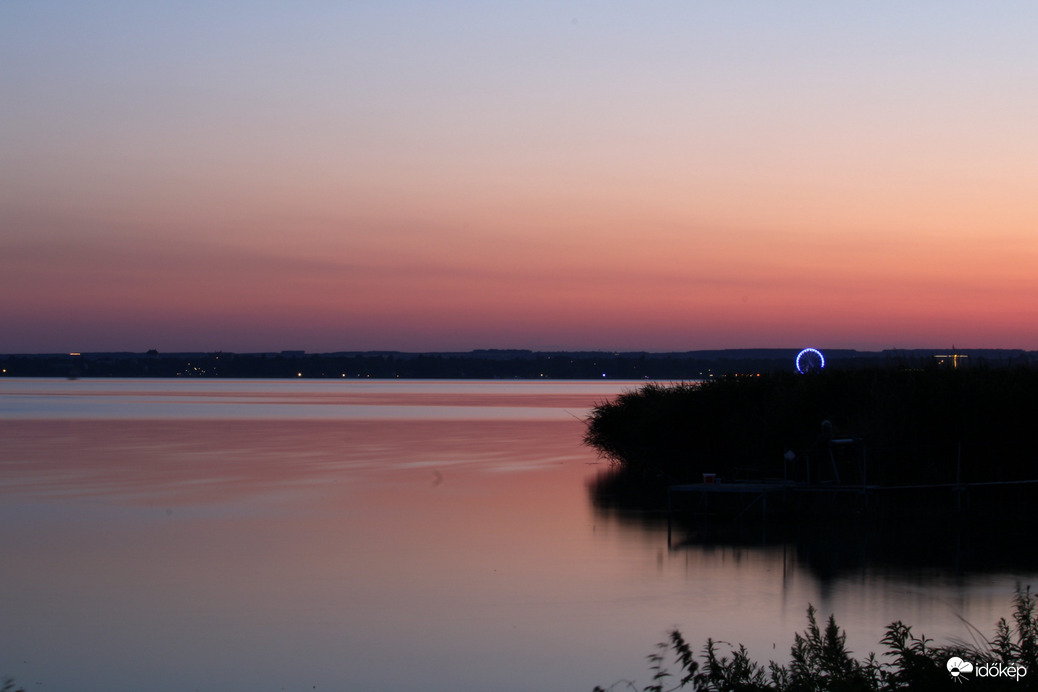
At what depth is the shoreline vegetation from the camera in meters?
26.0

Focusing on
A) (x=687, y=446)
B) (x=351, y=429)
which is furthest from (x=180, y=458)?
(x=351, y=429)

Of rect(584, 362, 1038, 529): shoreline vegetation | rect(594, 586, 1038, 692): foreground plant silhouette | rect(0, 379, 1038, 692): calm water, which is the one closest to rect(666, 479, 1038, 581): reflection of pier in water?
rect(584, 362, 1038, 529): shoreline vegetation

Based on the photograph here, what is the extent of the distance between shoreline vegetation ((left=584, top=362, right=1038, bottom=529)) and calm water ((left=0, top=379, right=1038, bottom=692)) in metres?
3.83

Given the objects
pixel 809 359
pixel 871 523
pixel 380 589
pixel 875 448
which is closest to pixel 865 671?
pixel 380 589

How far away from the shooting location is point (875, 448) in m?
27.3

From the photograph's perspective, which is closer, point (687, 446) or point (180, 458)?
point (687, 446)

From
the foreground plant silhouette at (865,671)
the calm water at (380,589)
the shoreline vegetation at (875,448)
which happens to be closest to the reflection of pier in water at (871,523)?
the shoreline vegetation at (875,448)

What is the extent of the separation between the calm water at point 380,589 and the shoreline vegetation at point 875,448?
3.83 m

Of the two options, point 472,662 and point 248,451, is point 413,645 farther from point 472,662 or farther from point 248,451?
point 248,451

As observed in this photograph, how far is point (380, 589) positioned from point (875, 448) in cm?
1483

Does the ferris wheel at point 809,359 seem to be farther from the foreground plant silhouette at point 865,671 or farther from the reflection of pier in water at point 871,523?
the foreground plant silhouette at point 865,671

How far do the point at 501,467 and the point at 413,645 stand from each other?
76.1 ft

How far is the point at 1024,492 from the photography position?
27.1 m

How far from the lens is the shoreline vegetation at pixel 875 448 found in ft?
85.4
